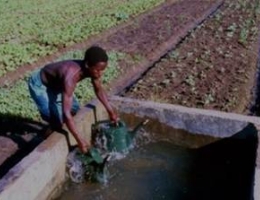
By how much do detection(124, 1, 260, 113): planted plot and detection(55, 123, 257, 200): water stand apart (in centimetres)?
139

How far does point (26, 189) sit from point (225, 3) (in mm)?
13756

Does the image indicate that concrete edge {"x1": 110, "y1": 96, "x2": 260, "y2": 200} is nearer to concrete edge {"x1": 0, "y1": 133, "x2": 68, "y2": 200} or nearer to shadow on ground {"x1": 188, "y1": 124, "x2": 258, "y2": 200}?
shadow on ground {"x1": 188, "y1": 124, "x2": 258, "y2": 200}

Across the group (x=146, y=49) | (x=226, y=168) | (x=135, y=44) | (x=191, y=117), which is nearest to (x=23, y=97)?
(x=191, y=117)

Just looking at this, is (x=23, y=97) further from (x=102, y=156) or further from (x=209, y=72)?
(x=209, y=72)

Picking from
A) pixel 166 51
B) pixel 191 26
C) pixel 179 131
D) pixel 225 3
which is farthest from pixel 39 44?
pixel 225 3

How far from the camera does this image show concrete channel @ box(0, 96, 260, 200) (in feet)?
14.6

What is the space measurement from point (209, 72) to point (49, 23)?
6306 millimetres

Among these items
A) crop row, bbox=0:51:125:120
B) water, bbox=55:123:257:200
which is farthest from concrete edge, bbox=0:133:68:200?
crop row, bbox=0:51:125:120

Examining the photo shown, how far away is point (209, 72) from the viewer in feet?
29.5

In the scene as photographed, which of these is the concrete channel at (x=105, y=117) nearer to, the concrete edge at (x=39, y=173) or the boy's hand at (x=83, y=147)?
the concrete edge at (x=39, y=173)

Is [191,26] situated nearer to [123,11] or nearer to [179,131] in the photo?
[123,11]

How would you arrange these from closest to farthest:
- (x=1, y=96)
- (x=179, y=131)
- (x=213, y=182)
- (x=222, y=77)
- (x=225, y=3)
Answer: (x=213, y=182) < (x=179, y=131) < (x=1, y=96) < (x=222, y=77) < (x=225, y=3)

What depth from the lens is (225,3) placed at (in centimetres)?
1683

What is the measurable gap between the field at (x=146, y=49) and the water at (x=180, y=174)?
1.36 metres
